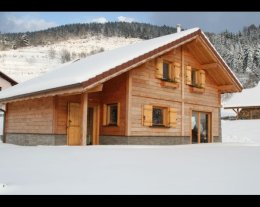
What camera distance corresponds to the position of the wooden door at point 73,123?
13.1m

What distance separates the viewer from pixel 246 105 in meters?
36.8

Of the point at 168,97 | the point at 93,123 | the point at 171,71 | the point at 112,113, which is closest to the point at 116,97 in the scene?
the point at 112,113

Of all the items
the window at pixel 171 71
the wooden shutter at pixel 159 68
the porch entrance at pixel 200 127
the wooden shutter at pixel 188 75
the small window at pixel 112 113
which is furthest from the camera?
the porch entrance at pixel 200 127

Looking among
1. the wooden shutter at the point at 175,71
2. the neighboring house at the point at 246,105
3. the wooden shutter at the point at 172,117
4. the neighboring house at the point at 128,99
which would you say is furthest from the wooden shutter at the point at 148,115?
the neighboring house at the point at 246,105

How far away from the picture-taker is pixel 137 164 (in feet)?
21.0

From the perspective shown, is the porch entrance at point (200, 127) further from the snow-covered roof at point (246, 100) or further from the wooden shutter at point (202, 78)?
the snow-covered roof at point (246, 100)

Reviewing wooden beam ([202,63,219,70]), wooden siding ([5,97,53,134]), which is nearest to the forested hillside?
wooden beam ([202,63,219,70])

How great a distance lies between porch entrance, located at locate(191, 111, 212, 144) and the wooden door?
5698 millimetres

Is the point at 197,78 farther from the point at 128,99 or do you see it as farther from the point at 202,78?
the point at 128,99

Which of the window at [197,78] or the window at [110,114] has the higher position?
the window at [197,78]

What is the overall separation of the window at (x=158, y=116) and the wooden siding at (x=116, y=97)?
186 centimetres
